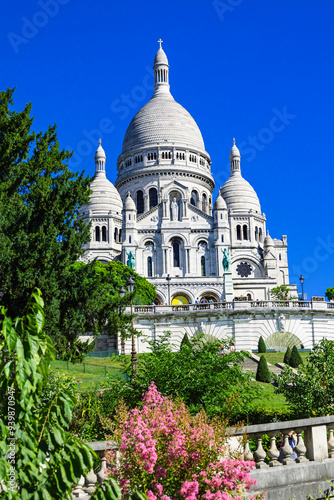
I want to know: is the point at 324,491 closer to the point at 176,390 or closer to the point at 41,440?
the point at 176,390

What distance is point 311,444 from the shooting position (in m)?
9.54

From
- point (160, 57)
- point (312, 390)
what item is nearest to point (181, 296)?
point (160, 57)

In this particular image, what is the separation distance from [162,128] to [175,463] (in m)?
87.6

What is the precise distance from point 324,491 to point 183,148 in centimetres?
8276

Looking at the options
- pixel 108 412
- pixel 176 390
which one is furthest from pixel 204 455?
pixel 108 412

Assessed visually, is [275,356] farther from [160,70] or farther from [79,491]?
[160,70]

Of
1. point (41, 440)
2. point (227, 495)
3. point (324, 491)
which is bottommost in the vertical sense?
point (324, 491)

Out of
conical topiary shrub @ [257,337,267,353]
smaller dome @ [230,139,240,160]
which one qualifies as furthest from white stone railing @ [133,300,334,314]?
smaller dome @ [230,139,240,160]

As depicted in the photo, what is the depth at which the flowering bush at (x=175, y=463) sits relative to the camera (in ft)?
21.6

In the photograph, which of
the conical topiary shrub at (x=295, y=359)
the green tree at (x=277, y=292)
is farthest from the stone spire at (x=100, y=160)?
the conical topiary shrub at (x=295, y=359)

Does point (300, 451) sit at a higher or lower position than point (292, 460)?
higher

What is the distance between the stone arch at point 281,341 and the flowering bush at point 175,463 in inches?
1078

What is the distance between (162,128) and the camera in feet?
301

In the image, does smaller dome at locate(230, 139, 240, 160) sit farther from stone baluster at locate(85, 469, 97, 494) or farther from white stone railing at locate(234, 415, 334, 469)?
stone baluster at locate(85, 469, 97, 494)
